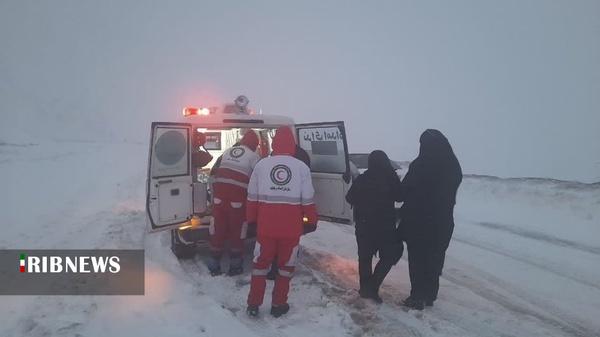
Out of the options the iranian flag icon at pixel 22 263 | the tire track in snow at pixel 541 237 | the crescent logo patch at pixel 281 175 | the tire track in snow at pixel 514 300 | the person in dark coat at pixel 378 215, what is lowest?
the tire track in snow at pixel 514 300

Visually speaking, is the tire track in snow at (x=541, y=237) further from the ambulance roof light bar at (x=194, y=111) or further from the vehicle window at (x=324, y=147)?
the ambulance roof light bar at (x=194, y=111)

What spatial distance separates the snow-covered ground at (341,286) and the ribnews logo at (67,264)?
0.64 meters

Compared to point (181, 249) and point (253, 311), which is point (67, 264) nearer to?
point (181, 249)

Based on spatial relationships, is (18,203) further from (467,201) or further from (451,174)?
(467,201)

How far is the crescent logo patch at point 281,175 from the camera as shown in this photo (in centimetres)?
451

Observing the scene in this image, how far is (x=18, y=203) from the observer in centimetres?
1038

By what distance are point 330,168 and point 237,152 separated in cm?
152

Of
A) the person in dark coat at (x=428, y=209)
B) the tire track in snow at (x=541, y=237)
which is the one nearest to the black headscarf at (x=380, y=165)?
the person in dark coat at (x=428, y=209)

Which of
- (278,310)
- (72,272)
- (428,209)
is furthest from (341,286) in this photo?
(72,272)

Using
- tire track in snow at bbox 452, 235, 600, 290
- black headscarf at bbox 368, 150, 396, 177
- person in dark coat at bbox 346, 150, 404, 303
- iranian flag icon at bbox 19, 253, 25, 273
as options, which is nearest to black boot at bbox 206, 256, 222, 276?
person in dark coat at bbox 346, 150, 404, 303

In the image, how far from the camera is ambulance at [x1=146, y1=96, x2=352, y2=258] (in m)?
5.82

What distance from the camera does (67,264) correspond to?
5898 millimetres

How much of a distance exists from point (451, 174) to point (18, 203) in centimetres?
1065

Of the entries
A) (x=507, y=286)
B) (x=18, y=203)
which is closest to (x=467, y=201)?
(x=507, y=286)
